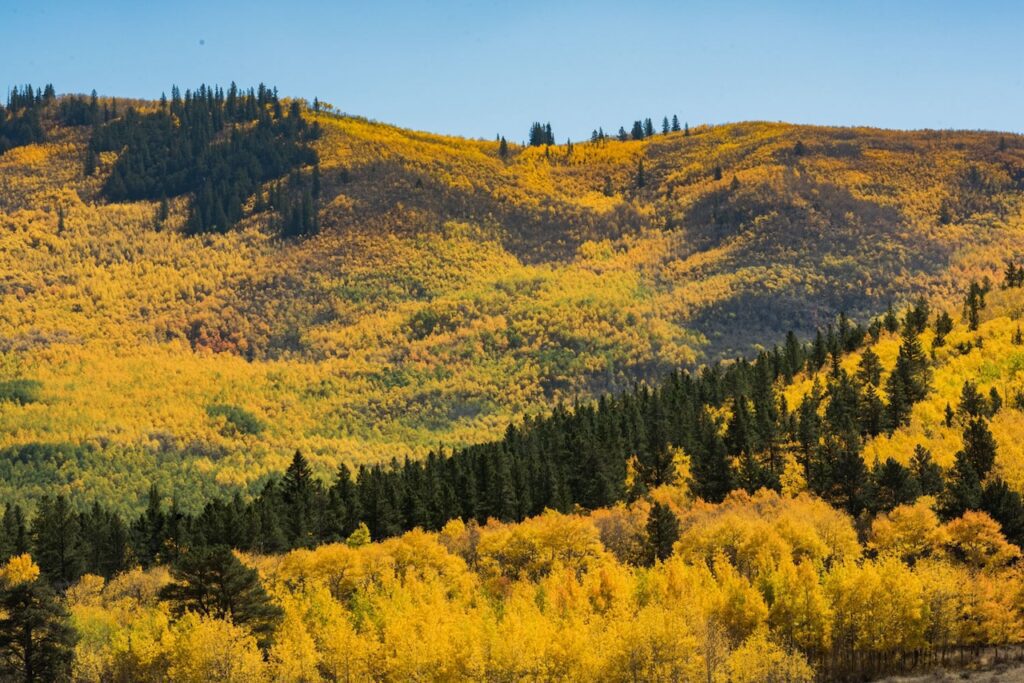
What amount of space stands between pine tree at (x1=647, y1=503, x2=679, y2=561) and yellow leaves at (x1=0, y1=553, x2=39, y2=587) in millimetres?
56122

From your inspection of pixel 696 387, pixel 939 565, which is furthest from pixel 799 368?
pixel 939 565

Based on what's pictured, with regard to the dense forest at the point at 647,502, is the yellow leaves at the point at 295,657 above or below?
below

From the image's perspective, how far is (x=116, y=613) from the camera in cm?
11825

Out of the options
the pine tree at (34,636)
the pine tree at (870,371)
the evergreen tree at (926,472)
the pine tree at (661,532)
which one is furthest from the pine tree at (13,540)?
the pine tree at (870,371)

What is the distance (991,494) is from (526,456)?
60.6 meters

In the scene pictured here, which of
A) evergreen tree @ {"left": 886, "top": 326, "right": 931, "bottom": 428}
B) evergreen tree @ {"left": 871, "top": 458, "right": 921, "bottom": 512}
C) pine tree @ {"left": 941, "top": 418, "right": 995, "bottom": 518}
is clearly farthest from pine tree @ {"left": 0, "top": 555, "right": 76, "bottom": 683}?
evergreen tree @ {"left": 886, "top": 326, "right": 931, "bottom": 428}

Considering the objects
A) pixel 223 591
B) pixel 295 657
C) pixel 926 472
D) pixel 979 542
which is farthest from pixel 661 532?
pixel 223 591

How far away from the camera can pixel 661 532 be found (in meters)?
127

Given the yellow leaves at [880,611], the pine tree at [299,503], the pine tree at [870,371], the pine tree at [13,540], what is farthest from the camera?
the pine tree at [870,371]

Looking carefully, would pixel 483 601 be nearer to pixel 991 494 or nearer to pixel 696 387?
pixel 991 494

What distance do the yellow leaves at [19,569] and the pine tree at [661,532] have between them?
2210 inches

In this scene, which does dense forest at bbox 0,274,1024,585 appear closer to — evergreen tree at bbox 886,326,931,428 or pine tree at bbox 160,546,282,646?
evergreen tree at bbox 886,326,931,428

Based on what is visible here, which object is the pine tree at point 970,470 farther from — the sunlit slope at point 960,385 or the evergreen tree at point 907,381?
the evergreen tree at point 907,381

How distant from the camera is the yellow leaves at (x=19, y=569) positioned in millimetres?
128250
